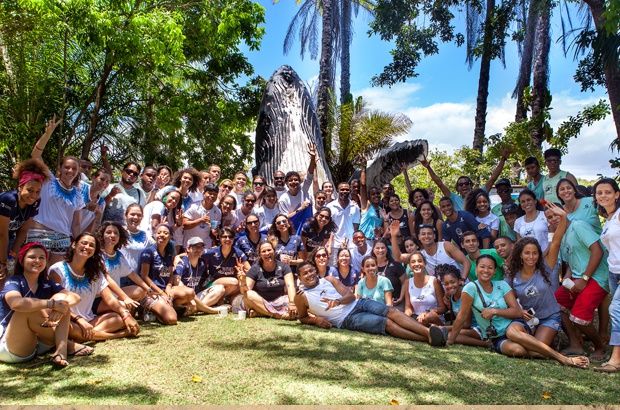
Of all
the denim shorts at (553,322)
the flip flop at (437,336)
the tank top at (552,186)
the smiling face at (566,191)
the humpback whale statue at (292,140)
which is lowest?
the flip flop at (437,336)

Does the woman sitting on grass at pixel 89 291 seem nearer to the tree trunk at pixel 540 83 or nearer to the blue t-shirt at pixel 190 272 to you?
the blue t-shirt at pixel 190 272

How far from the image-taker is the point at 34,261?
165 inches

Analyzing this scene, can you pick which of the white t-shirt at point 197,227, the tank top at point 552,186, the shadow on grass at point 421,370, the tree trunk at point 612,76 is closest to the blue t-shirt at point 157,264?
the white t-shirt at point 197,227

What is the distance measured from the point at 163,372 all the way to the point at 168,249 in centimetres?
213

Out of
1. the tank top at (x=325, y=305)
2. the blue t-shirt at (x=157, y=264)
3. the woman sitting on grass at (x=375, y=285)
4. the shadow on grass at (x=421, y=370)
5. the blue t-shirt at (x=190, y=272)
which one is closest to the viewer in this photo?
the shadow on grass at (x=421, y=370)

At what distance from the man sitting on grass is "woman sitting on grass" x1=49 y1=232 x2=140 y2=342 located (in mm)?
1768

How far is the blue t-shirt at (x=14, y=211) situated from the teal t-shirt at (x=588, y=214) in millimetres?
5220

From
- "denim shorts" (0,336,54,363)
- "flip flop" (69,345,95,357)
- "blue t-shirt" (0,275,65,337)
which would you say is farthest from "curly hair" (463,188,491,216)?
"denim shorts" (0,336,54,363)

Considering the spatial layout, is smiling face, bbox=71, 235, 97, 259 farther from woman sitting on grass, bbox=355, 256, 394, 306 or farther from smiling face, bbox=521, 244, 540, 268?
smiling face, bbox=521, 244, 540, 268

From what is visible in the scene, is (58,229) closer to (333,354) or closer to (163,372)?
(163,372)

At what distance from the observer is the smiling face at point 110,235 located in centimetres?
528

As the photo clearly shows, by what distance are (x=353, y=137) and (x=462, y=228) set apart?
1131 centimetres

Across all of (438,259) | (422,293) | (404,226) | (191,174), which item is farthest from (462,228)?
(191,174)

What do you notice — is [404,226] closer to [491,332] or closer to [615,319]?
[491,332]
